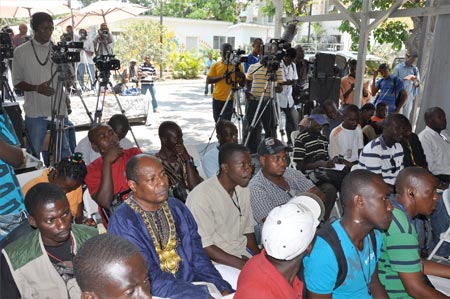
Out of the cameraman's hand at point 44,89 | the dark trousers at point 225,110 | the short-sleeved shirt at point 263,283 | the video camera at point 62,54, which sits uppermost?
the video camera at point 62,54

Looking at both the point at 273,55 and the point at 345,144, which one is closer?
the point at 345,144

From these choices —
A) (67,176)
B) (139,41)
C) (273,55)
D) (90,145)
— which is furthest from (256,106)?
(139,41)

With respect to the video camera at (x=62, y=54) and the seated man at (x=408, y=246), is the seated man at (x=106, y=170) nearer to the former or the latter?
the video camera at (x=62, y=54)

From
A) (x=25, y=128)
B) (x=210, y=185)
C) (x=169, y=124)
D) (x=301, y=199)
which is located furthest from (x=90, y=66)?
(x=301, y=199)

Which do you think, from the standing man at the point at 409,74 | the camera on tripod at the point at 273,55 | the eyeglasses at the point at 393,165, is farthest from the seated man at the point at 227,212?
the standing man at the point at 409,74

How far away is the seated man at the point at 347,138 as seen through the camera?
4426mm

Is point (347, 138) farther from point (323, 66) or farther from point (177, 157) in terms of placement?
point (323, 66)

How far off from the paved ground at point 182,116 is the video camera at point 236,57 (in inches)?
71.1

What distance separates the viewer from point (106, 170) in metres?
2.79

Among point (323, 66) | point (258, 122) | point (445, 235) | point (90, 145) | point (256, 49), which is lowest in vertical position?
point (445, 235)

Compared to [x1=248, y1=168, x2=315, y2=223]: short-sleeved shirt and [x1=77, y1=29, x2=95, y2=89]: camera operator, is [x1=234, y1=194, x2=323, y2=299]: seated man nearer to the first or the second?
[x1=248, y1=168, x2=315, y2=223]: short-sleeved shirt

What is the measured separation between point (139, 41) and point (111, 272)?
17235mm

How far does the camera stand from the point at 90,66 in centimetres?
1138

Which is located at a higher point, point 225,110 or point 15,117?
point 15,117
